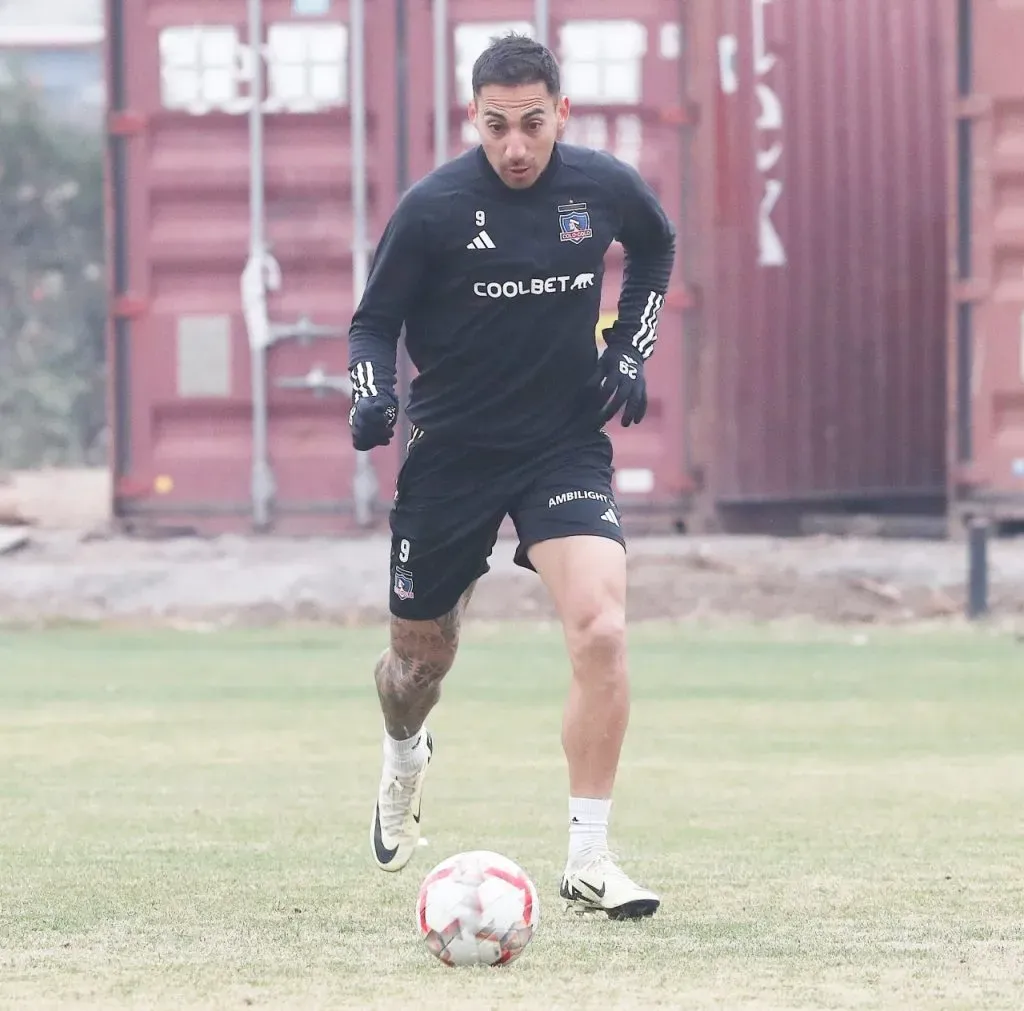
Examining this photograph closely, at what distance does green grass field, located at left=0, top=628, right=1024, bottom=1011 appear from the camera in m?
5.29

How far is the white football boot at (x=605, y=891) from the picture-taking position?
6.00 meters

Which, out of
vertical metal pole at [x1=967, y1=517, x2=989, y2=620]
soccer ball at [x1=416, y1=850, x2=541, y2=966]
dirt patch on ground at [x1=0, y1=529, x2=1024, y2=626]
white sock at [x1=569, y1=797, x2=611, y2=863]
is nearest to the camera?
soccer ball at [x1=416, y1=850, x2=541, y2=966]

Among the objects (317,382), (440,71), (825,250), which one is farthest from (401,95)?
(825,250)

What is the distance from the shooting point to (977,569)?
15422 mm

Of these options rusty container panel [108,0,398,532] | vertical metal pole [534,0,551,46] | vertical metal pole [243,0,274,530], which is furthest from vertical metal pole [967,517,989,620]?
vertical metal pole [243,0,274,530]

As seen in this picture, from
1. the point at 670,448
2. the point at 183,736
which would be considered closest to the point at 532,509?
the point at 183,736

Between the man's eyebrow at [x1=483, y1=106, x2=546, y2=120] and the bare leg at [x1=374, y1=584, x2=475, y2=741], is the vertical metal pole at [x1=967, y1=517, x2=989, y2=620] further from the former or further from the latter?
the man's eyebrow at [x1=483, y1=106, x2=546, y2=120]

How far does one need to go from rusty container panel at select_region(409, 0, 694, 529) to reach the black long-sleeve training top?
966cm

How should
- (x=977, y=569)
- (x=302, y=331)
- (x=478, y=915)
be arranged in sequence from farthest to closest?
(x=302, y=331) < (x=977, y=569) < (x=478, y=915)

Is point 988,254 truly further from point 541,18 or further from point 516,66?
point 516,66

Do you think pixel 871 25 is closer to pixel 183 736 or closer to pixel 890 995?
pixel 183 736

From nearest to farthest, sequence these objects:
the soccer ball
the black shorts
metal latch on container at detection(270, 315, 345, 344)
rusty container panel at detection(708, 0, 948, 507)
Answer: the soccer ball → the black shorts → metal latch on container at detection(270, 315, 345, 344) → rusty container panel at detection(708, 0, 948, 507)

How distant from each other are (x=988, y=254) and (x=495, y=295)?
1070cm

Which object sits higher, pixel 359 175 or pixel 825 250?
pixel 359 175
